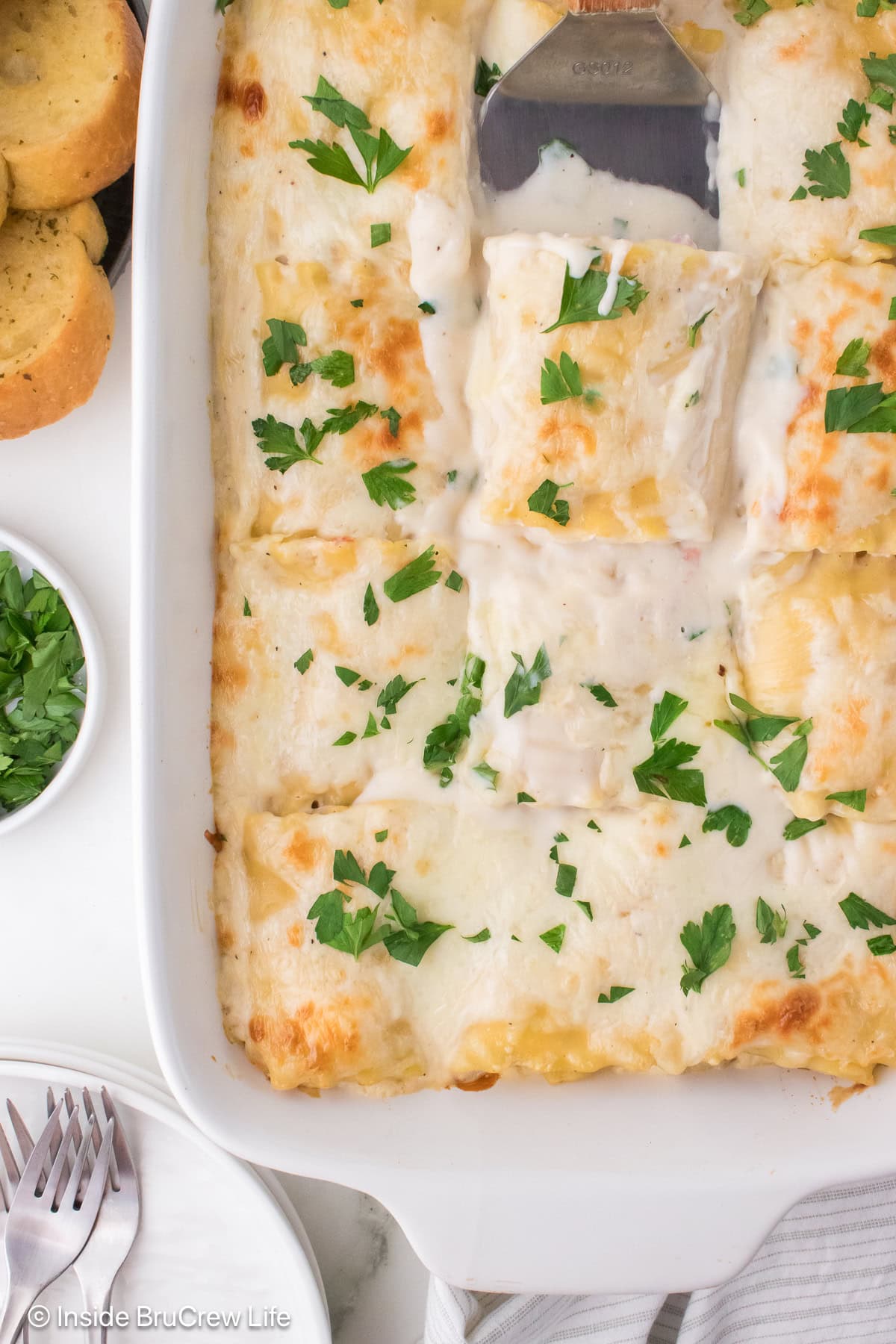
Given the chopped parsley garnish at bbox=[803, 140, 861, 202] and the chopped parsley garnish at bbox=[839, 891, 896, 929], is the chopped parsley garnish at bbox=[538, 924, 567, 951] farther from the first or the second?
the chopped parsley garnish at bbox=[803, 140, 861, 202]

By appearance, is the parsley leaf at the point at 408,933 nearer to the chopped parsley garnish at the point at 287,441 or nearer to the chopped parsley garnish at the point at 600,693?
the chopped parsley garnish at the point at 600,693

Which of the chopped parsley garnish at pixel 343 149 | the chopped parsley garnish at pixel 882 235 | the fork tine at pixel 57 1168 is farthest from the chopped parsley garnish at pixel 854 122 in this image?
the fork tine at pixel 57 1168

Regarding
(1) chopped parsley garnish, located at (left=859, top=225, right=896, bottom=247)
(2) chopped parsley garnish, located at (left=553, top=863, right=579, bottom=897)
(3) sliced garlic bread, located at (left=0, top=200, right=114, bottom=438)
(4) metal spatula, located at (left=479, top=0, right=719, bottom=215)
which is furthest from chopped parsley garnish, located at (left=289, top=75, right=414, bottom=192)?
(2) chopped parsley garnish, located at (left=553, top=863, right=579, bottom=897)

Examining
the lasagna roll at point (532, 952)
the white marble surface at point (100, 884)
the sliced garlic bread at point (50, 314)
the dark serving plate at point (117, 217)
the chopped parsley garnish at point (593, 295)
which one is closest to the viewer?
the chopped parsley garnish at point (593, 295)

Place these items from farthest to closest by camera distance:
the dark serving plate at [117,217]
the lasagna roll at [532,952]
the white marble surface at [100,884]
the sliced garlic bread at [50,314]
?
the white marble surface at [100,884] → the dark serving plate at [117,217] → the sliced garlic bread at [50,314] → the lasagna roll at [532,952]

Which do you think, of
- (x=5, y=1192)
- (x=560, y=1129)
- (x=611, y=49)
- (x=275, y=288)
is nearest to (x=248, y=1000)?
(x=560, y=1129)

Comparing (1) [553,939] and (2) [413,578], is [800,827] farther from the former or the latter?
(2) [413,578]

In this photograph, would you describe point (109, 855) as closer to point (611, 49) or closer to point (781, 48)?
point (611, 49)
